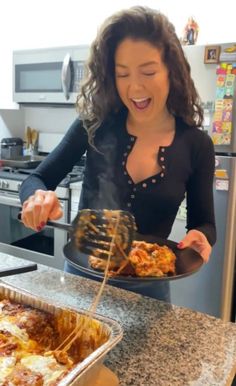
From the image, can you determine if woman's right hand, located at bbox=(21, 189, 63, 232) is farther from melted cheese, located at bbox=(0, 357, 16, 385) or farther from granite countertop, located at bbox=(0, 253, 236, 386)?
melted cheese, located at bbox=(0, 357, 16, 385)

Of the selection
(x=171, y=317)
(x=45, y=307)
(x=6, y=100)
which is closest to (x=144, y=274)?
(x=171, y=317)

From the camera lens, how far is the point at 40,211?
0.91m

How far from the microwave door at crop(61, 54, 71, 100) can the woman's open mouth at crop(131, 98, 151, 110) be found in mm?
1535

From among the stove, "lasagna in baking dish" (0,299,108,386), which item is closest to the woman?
"lasagna in baking dish" (0,299,108,386)

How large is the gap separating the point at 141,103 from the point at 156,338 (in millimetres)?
625

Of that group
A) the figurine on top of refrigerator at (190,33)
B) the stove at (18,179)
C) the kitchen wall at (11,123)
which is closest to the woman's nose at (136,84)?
the figurine on top of refrigerator at (190,33)

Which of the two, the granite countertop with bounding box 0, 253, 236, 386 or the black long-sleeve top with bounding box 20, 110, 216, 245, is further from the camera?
the black long-sleeve top with bounding box 20, 110, 216, 245

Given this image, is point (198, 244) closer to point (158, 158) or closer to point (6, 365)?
point (158, 158)

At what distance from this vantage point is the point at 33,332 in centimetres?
71

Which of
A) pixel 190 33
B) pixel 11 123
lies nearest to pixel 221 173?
pixel 190 33

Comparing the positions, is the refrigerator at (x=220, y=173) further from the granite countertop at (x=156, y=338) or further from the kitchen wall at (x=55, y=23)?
the granite countertop at (x=156, y=338)

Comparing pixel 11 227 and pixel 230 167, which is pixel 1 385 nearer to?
pixel 230 167

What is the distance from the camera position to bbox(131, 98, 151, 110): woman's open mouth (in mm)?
1104

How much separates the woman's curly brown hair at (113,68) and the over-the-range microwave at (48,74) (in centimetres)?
131
